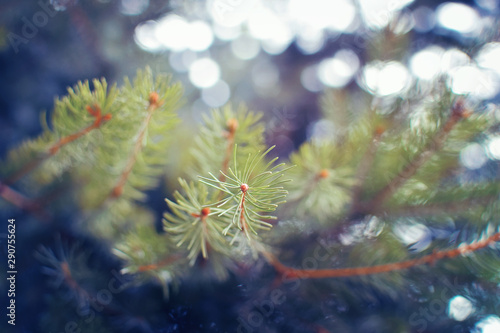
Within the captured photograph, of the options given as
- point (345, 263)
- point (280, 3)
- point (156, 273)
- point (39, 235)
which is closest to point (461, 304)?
point (345, 263)

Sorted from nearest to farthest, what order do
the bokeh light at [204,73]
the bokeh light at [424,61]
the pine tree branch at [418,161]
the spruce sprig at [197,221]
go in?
the spruce sprig at [197,221], the pine tree branch at [418,161], the bokeh light at [424,61], the bokeh light at [204,73]

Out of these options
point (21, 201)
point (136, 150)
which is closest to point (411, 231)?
point (136, 150)

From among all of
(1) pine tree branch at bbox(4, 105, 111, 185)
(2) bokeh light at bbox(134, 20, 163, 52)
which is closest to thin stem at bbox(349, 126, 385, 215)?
(1) pine tree branch at bbox(4, 105, 111, 185)

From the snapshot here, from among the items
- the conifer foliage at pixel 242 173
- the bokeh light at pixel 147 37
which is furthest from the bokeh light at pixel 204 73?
the conifer foliage at pixel 242 173

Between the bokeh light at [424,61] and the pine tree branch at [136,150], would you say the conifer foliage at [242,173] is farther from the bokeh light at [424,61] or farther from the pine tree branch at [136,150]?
the bokeh light at [424,61]

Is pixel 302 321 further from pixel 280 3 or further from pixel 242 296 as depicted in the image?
pixel 280 3

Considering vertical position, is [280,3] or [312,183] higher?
[280,3]

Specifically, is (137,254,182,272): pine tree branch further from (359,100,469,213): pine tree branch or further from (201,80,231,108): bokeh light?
(201,80,231,108): bokeh light
